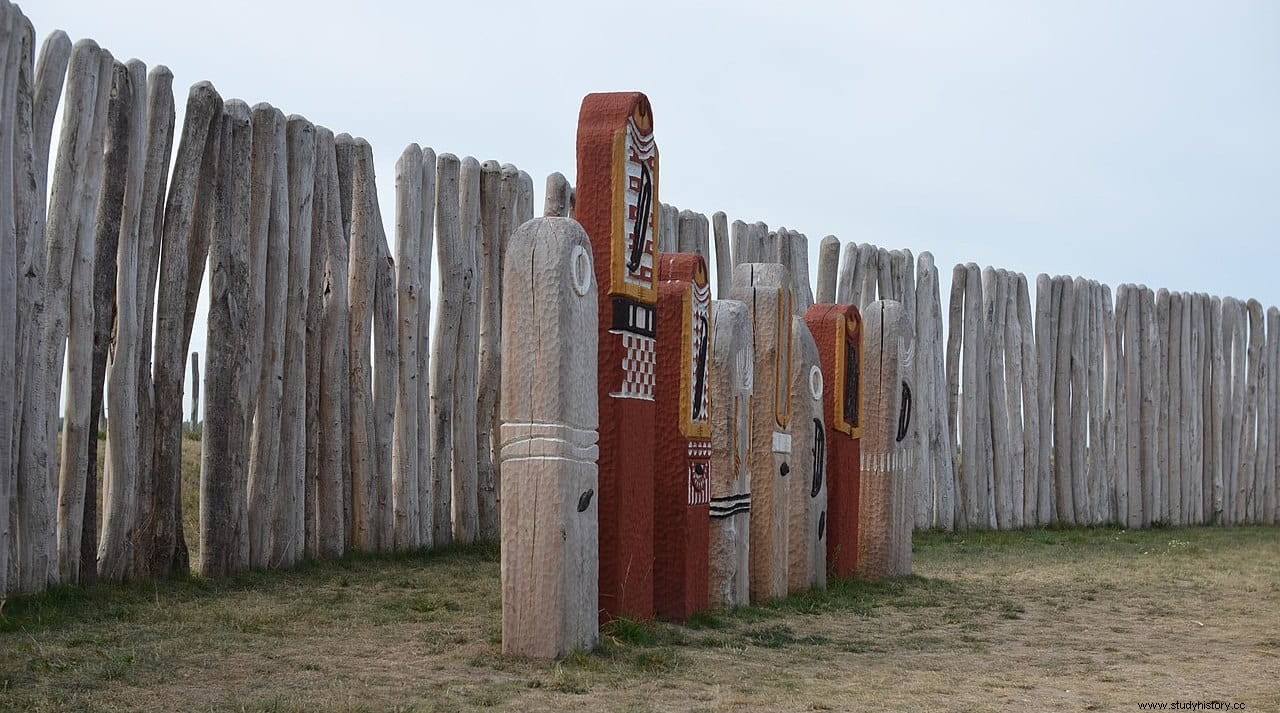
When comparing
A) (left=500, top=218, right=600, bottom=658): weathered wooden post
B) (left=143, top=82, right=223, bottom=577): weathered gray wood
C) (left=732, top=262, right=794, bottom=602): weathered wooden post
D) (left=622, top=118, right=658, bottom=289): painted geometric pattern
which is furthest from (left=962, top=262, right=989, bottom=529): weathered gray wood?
(left=500, top=218, right=600, bottom=658): weathered wooden post

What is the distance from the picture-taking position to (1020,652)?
6.09 m

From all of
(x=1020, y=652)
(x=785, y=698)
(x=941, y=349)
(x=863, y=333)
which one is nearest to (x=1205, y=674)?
(x=1020, y=652)

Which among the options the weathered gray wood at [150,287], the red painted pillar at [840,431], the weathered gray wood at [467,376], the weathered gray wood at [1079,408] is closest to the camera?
the weathered gray wood at [150,287]

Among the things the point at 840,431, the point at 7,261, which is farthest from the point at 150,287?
the point at 840,431

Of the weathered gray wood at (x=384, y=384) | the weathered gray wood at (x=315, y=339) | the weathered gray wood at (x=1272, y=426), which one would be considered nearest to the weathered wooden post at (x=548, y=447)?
the weathered gray wood at (x=315, y=339)

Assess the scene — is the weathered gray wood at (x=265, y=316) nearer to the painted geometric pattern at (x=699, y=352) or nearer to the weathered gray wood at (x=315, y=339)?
the weathered gray wood at (x=315, y=339)

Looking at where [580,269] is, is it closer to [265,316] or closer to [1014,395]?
[265,316]

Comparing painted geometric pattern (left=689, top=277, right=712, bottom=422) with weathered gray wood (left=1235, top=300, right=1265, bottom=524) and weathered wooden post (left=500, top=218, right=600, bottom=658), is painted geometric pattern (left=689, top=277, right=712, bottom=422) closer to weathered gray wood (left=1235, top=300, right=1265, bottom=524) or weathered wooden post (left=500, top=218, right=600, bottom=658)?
weathered wooden post (left=500, top=218, right=600, bottom=658)

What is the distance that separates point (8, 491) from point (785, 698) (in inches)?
145

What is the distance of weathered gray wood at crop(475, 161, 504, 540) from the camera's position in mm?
9484

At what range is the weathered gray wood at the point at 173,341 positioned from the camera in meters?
7.11

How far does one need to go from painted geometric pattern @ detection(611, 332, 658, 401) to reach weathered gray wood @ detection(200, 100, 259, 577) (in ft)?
8.79

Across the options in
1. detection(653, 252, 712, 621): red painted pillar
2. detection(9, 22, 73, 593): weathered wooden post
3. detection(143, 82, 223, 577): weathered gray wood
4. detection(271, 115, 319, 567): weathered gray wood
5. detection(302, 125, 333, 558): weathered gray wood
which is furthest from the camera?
detection(302, 125, 333, 558): weathered gray wood

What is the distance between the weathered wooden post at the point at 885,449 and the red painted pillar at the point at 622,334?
303cm
